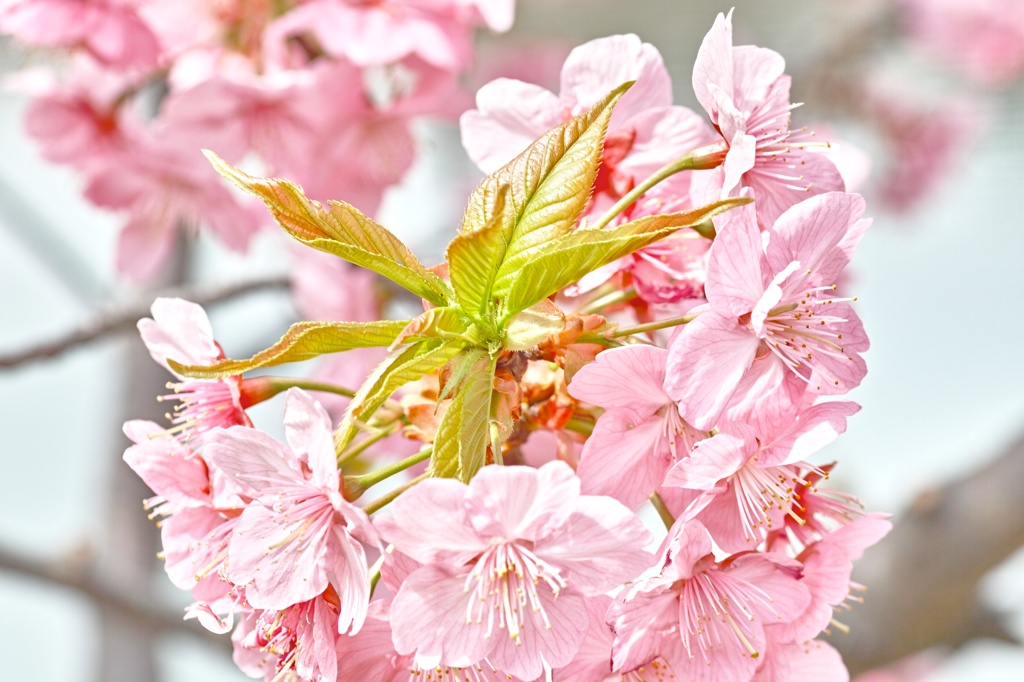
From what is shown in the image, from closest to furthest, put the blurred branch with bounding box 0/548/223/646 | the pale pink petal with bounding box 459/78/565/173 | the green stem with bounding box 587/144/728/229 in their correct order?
the green stem with bounding box 587/144/728/229, the pale pink petal with bounding box 459/78/565/173, the blurred branch with bounding box 0/548/223/646

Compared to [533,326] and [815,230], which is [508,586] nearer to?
[533,326]

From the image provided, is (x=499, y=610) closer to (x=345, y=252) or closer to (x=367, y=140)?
(x=345, y=252)

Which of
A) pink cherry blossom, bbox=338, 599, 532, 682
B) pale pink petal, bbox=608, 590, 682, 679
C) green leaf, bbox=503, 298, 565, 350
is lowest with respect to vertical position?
pink cherry blossom, bbox=338, 599, 532, 682

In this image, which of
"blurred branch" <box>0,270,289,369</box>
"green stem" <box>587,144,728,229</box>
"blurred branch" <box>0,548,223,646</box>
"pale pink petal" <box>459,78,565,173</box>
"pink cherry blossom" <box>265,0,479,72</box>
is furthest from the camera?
"blurred branch" <box>0,548,223,646</box>

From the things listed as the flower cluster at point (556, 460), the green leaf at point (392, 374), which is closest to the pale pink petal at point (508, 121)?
the flower cluster at point (556, 460)

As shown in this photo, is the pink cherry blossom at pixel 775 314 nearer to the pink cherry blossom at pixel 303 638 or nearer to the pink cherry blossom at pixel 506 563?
the pink cherry blossom at pixel 506 563

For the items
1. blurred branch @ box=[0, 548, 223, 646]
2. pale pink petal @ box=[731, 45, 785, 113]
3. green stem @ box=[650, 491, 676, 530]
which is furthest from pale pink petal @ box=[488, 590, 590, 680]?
blurred branch @ box=[0, 548, 223, 646]

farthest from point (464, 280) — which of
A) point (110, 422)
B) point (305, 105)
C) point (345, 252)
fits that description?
point (110, 422)

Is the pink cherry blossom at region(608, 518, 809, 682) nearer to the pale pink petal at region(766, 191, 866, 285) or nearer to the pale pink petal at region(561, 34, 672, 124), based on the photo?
the pale pink petal at region(766, 191, 866, 285)
